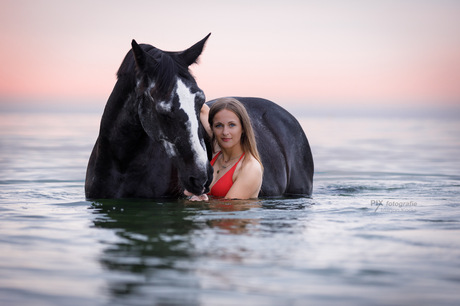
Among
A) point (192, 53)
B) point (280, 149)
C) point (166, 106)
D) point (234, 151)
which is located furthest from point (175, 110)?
point (280, 149)

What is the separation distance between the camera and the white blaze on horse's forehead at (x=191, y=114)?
185 inches

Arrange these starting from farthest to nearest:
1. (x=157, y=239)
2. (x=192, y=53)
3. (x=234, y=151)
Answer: (x=234, y=151) < (x=192, y=53) < (x=157, y=239)

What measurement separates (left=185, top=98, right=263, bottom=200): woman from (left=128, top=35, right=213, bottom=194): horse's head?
0.94 m

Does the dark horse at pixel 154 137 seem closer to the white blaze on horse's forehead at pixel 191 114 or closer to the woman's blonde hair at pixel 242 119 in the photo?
the white blaze on horse's forehead at pixel 191 114

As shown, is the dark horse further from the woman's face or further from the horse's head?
the woman's face

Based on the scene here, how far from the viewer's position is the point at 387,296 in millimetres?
3037

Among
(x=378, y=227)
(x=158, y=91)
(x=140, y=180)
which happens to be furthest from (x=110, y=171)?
(x=378, y=227)

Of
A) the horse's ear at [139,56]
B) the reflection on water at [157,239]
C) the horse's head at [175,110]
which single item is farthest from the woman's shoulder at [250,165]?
the horse's ear at [139,56]

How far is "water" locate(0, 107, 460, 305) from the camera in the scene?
3.06m

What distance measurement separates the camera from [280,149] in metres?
7.46

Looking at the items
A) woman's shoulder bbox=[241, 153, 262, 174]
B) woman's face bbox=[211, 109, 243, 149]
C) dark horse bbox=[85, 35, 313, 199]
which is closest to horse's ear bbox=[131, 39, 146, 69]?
dark horse bbox=[85, 35, 313, 199]

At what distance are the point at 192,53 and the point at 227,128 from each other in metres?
0.93

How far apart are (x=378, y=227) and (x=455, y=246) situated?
0.72 metres

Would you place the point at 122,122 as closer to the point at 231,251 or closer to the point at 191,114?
the point at 191,114
